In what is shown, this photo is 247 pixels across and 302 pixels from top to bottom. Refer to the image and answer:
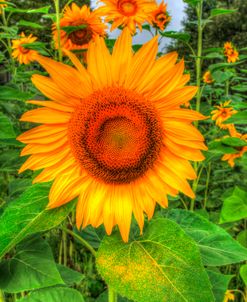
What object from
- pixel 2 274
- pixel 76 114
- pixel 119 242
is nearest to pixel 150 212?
pixel 119 242

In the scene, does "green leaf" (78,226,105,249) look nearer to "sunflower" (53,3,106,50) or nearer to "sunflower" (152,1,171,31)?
"sunflower" (53,3,106,50)

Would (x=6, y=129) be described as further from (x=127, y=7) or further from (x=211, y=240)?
(x=127, y=7)

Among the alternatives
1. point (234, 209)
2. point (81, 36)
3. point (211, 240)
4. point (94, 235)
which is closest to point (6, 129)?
point (94, 235)

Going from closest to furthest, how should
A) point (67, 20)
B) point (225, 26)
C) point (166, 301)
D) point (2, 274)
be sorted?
point (166, 301), point (2, 274), point (67, 20), point (225, 26)

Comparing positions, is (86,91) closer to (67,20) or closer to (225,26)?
(67,20)

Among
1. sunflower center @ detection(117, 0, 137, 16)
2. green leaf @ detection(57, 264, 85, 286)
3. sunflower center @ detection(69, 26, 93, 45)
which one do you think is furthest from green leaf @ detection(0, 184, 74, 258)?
sunflower center @ detection(69, 26, 93, 45)

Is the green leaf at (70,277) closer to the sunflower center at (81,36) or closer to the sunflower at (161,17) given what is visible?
the sunflower center at (81,36)

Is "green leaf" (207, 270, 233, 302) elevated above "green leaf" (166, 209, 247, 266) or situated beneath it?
situated beneath
